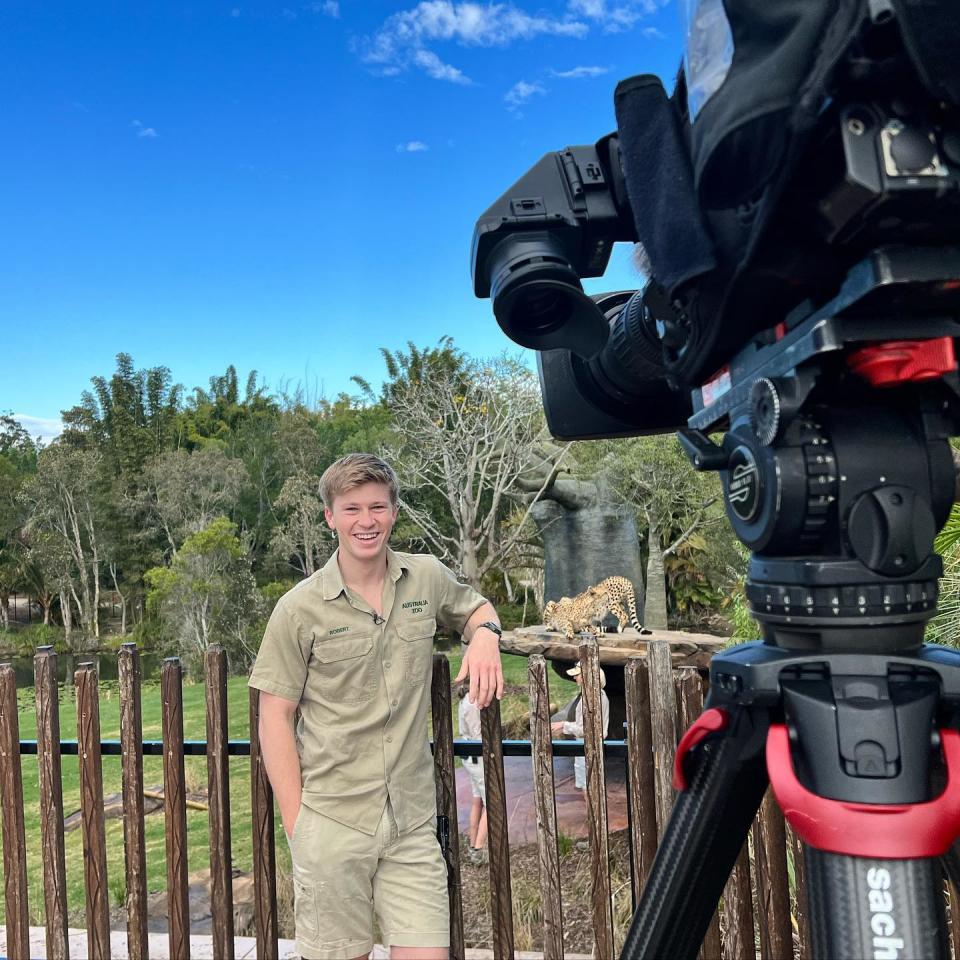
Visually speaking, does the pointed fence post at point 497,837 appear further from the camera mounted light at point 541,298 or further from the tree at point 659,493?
the tree at point 659,493

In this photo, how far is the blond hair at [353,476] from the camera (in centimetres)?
167

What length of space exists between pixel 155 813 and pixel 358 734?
5834mm

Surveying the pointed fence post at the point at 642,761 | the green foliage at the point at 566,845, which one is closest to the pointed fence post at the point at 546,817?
the pointed fence post at the point at 642,761

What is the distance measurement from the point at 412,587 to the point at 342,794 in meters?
0.44

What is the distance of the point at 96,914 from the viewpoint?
6.62ft

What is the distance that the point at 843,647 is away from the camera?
776 millimetres

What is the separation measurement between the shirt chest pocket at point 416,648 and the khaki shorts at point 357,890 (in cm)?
26

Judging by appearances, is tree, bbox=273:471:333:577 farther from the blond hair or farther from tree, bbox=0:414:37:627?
the blond hair

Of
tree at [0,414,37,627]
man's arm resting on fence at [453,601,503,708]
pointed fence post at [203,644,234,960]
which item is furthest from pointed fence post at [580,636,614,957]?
tree at [0,414,37,627]

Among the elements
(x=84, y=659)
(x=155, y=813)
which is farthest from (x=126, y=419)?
(x=155, y=813)

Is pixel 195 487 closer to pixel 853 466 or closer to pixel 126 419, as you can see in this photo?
pixel 126 419

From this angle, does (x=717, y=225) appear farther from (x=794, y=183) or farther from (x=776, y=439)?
(x=776, y=439)

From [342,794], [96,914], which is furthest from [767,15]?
[96,914]

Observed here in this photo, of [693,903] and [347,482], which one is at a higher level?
[347,482]
